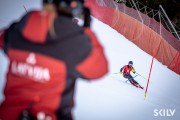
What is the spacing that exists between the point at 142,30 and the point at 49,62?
14308 millimetres

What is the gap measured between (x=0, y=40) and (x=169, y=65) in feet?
45.0

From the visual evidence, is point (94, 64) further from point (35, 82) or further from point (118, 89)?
point (118, 89)

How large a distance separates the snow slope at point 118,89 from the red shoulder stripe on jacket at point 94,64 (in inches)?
10.8

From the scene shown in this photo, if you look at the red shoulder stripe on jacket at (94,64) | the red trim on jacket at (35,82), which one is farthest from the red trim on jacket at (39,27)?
the red shoulder stripe on jacket at (94,64)

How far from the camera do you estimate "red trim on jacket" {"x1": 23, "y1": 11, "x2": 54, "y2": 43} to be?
2217mm

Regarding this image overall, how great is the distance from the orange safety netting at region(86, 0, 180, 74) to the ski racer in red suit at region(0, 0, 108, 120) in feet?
42.9

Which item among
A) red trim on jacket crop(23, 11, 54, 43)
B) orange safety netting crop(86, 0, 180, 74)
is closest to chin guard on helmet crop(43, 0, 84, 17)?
red trim on jacket crop(23, 11, 54, 43)

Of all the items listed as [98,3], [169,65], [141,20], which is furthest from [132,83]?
[98,3]

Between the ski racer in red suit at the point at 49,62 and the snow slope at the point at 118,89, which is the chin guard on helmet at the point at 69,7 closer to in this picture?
the ski racer in red suit at the point at 49,62

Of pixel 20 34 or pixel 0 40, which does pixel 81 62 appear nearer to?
pixel 20 34

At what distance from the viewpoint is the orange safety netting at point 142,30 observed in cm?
1574

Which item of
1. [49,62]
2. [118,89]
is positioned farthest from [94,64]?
[118,89]

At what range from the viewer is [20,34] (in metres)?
2.37

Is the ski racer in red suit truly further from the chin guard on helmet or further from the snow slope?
the snow slope
